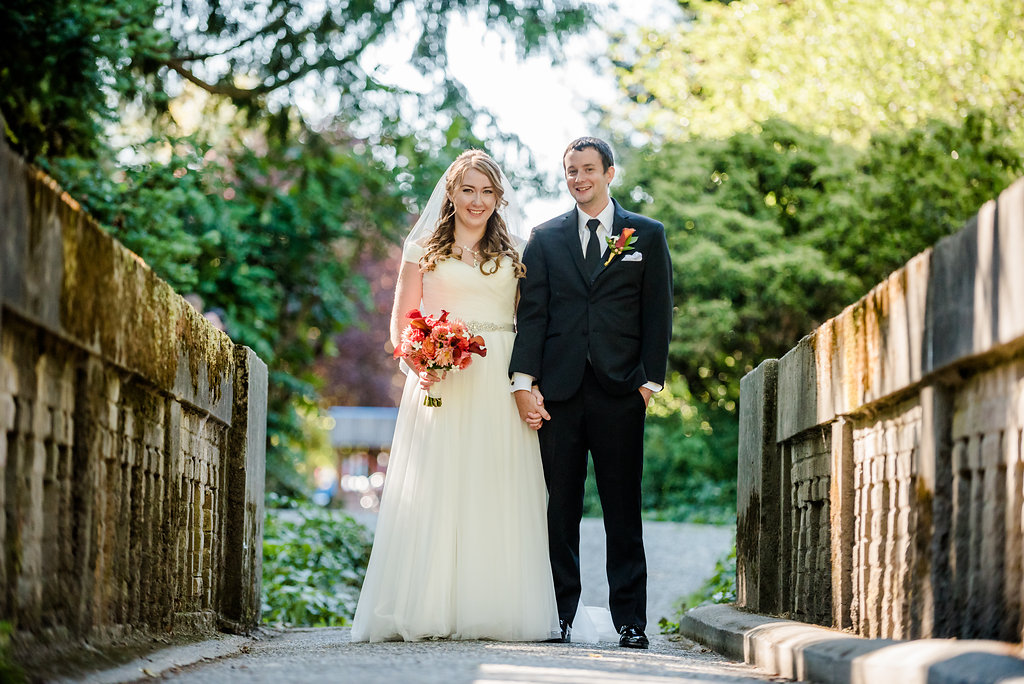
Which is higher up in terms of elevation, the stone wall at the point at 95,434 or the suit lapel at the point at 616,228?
the suit lapel at the point at 616,228

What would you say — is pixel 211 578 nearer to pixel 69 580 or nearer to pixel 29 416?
pixel 69 580

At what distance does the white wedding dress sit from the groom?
5.0 inches

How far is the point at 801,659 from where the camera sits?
3984 mm

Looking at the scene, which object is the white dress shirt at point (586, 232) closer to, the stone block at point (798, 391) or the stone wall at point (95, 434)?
the stone block at point (798, 391)

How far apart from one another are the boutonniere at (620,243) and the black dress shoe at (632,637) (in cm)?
160

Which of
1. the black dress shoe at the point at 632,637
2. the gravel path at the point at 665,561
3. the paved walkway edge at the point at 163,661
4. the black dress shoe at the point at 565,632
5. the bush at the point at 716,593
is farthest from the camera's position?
the gravel path at the point at 665,561

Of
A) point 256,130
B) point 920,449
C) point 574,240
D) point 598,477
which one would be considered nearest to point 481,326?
point 574,240

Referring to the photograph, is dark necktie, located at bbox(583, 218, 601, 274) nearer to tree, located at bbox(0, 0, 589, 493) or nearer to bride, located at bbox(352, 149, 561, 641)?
bride, located at bbox(352, 149, 561, 641)

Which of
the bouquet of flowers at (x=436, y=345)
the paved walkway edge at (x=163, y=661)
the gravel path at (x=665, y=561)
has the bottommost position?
the gravel path at (x=665, y=561)

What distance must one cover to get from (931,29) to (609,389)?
13.0 m

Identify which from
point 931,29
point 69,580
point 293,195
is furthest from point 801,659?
point 931,29

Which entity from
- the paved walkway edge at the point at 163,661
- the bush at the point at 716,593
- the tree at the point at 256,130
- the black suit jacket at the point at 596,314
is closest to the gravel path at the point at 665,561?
the bush at the point at 716,593

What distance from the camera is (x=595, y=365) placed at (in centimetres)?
554

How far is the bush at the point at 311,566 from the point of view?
28.8 ft
